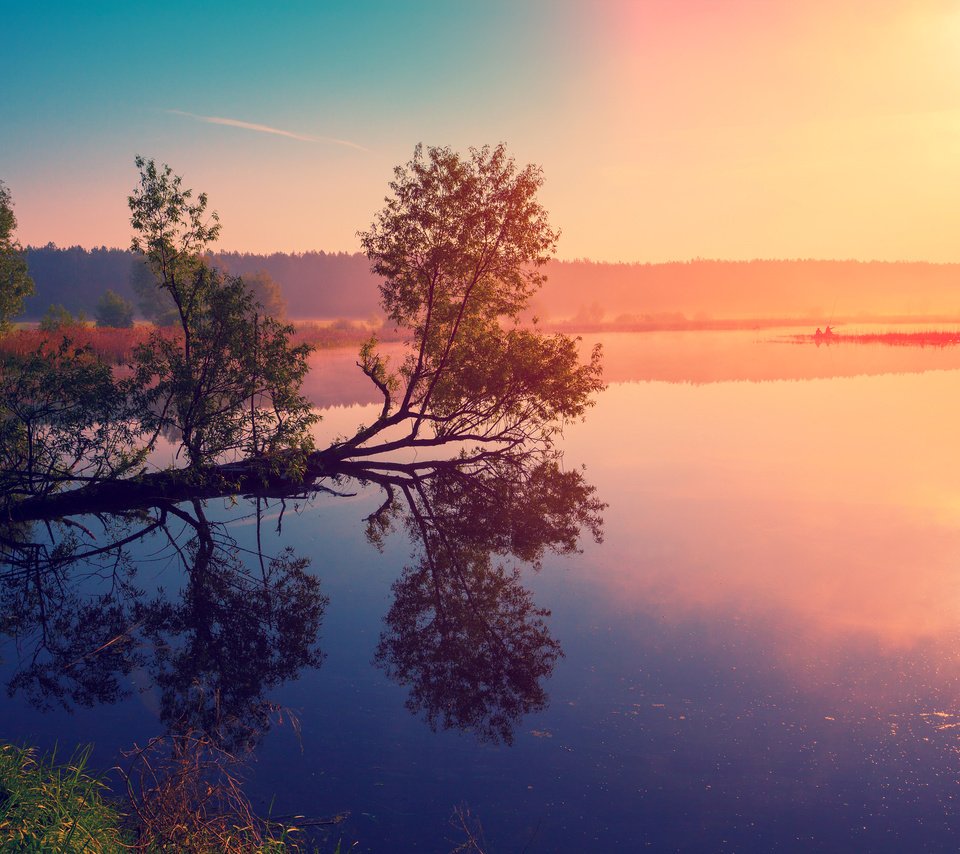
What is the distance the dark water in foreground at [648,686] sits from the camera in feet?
29.2

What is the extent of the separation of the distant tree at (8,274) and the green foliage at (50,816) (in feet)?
164

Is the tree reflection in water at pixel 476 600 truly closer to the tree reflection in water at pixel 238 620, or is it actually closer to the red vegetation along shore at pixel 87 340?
the tree reflection in water at pixel 238 620

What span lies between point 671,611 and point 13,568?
15.8 meters

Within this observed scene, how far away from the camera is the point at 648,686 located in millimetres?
12016

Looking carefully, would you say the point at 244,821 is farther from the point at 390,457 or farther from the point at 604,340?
the point at 604,340

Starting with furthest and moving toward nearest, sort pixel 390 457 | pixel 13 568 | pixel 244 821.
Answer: pixel 390 457
pixel 13 568
pixel 244 821

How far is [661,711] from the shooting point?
11219 mm

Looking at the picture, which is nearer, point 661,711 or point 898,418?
point 661,711

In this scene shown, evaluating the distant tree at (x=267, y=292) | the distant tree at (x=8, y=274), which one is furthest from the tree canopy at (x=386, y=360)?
the distant tree at (x=267, y=292)

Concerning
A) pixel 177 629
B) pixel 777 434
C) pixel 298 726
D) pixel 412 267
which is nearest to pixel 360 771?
pixel 298 726

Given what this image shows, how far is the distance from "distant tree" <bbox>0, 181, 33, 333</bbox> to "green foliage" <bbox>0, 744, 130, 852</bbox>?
50119 mm

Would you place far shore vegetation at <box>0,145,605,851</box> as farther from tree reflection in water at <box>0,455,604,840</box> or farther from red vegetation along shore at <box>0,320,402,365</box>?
red vegetation along shore at <box>0,320,402,365</box>

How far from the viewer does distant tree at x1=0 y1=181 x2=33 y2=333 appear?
4966cm

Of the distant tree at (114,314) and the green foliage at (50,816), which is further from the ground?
the distant tree at (114,314)
